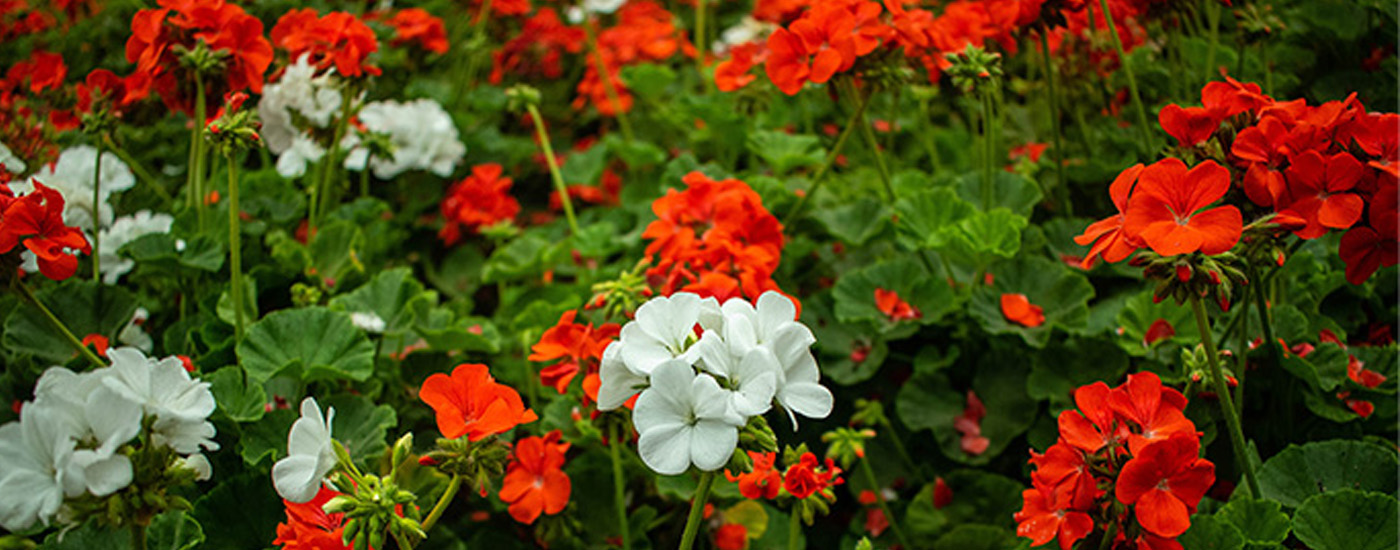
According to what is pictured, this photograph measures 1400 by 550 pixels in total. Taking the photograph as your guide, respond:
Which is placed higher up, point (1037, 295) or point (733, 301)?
point (733, 301)

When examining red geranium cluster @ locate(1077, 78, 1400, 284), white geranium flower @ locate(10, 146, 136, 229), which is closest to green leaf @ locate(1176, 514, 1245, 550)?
red geranium cluster @ locate(1077, 78, 1400, 284)

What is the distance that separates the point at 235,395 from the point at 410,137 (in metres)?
0.96

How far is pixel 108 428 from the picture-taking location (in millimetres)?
979

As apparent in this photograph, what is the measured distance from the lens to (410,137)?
7.37 feet

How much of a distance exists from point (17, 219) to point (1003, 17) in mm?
1463

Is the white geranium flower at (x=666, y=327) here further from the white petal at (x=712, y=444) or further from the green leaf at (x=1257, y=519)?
the green leaf at (x=1257, y=519)

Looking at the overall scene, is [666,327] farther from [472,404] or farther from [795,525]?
[795,525]

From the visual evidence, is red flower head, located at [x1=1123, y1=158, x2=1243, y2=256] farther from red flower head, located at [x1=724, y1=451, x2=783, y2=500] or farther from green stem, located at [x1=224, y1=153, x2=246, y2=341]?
green stem, located at [x1=224, y1=153, x2=246, y2=341]

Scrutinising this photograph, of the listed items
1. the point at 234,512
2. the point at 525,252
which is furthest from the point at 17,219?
the point at 525,252

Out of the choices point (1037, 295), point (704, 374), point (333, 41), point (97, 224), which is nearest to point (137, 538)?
point (704, 374)

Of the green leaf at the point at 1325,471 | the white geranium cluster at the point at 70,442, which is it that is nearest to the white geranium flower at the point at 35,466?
the white geranium cluster at the point at 70,442

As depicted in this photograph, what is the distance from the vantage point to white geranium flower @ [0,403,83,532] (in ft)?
3.13

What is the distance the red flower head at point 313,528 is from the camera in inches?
41.8

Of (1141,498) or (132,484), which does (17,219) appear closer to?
(132,484)
